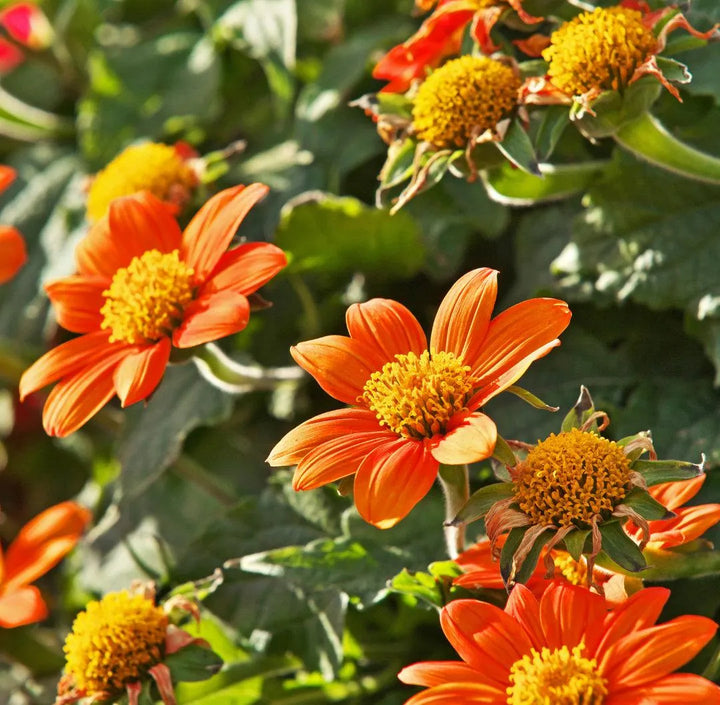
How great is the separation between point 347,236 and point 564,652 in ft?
1.52

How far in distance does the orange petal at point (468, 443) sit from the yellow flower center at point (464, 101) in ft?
0.68

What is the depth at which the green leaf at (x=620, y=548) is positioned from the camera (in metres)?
0.52

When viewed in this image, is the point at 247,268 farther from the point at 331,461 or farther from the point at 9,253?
the point at 9,253

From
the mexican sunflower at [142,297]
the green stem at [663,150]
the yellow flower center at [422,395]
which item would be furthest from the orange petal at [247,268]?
the green stem at [663,150]

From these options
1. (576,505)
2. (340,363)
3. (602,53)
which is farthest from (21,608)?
(602,53)

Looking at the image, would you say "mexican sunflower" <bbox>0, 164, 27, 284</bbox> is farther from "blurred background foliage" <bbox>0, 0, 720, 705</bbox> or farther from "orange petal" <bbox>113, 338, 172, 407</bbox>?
"orange petal" <bbox>113, 338, 172, 407</bbox>

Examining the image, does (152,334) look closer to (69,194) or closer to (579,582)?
(579,582)

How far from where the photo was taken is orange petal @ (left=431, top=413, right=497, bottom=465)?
0.51 m

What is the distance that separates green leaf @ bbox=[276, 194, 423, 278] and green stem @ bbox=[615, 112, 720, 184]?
0.24 m

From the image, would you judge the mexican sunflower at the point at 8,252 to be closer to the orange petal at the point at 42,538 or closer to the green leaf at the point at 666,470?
the orange petal at the point at 42,538

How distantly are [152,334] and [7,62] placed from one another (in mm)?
738

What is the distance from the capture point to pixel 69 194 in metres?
1.16

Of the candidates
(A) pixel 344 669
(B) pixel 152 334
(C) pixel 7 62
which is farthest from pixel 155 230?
(C) pixel 7 62

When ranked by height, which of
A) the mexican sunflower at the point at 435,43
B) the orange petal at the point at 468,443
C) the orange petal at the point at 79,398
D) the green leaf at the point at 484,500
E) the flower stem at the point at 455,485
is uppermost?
the mexican sunflower at the point at 435,43
